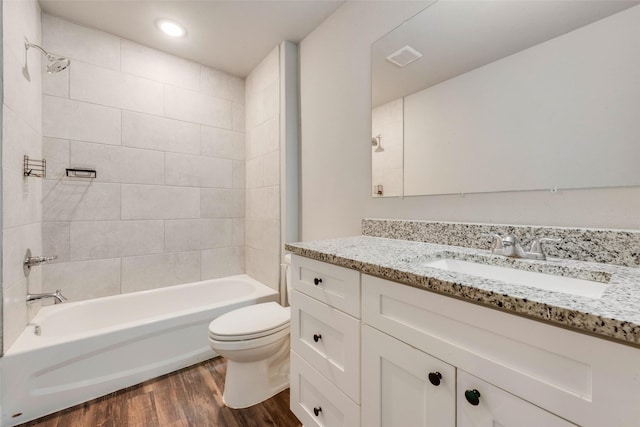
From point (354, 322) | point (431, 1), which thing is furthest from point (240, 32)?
point (354, 322)

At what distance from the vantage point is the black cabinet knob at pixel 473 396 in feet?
1.95

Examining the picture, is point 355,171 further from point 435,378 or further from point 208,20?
point 208,20

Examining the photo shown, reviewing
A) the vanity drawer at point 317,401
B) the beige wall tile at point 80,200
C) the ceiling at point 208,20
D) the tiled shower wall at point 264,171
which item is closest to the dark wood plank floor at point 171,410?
the vanity drawer at point 317,401

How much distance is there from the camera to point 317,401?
1100 millimetres

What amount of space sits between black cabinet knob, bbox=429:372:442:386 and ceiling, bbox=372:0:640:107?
1172mm

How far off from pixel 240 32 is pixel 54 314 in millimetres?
2319

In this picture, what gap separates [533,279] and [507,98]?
695 mm

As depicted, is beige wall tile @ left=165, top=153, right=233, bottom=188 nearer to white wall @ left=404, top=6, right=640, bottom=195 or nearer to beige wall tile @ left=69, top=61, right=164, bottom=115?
beige wall tile @ left=69, top=61, right=164, bottom=115

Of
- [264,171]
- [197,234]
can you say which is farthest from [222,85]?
[197,234]

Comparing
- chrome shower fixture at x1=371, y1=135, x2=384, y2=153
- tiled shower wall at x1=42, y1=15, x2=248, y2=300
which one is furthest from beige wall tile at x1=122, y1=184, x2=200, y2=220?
chrome shower fixture at x1=371, y1=135, x2=384, y2=153

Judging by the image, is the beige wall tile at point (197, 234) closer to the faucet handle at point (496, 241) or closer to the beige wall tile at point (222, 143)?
the beige wall tile at point (222, 143)

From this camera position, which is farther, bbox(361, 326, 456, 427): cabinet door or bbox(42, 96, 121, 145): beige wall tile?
bbox(42, 96, 121, 145): beige wall tile

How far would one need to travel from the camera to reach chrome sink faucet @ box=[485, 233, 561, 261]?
892 mm

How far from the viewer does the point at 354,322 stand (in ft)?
2.96
